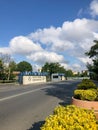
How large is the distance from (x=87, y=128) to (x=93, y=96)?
8.67m

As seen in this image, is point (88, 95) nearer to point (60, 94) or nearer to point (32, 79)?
point (60, 94)

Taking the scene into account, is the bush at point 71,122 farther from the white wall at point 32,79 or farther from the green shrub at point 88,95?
the white wall at point 32,79

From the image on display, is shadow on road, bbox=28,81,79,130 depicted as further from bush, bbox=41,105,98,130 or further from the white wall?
the white wall

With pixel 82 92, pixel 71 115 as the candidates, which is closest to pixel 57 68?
pixel 82 92

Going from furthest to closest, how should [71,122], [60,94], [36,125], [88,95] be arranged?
[60,94], [88,95], [36,125], [71,122]

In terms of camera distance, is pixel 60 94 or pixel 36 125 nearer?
pixel 36 125

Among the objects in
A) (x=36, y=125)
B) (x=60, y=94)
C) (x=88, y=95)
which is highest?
(x=88, y=95)

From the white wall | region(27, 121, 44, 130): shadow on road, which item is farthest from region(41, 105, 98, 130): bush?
the white wall

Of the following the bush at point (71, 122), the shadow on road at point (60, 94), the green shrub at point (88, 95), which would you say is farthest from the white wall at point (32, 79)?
the bush at point (71, 122)

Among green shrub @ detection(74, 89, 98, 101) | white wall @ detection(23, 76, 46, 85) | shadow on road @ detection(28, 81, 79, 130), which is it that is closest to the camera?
shadow on road @ detection(28, 81, 79, 130)

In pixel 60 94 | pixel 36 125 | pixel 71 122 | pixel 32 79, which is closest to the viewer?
pixel 71 122

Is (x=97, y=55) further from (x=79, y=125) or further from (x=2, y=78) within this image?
(x=2, y=78)

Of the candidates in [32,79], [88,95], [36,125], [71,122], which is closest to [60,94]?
[88,95]

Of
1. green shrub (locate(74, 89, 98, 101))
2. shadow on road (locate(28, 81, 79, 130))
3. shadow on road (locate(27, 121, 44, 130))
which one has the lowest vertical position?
shadow on road (locate(27, 121, 44, 130))
